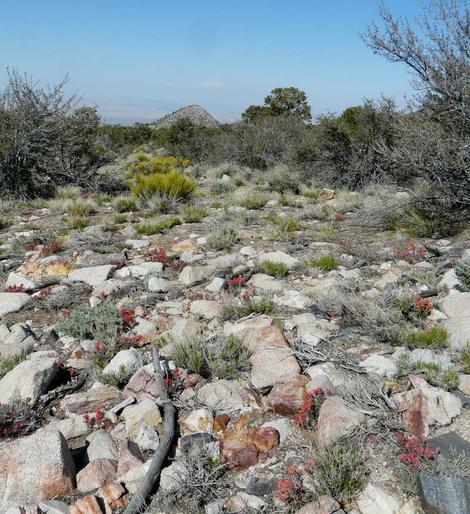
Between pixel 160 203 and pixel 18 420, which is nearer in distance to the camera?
pixel 18 420

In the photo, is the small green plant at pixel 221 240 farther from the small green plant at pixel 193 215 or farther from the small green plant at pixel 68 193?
the small green plant at pixel 68 193

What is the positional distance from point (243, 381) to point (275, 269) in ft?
7.54

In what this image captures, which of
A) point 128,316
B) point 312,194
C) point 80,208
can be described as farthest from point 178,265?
point 312,194

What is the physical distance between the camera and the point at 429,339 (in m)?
3.79

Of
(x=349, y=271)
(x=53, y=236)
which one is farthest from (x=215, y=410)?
(x=53, y=236)

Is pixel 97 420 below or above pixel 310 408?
below

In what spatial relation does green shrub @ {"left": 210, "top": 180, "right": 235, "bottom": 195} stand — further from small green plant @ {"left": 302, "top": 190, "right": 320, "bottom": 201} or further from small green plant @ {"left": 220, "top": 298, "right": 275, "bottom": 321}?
small green plant @ {"left": 220, "top": 298, "right": 275, "bottom": 321}

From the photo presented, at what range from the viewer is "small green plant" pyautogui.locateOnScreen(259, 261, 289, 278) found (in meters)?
5.77

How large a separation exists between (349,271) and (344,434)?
302cm

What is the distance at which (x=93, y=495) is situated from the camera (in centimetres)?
268

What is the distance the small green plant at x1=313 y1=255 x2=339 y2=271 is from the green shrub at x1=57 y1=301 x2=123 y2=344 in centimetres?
248

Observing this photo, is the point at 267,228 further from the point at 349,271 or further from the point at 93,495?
the point at 93,495

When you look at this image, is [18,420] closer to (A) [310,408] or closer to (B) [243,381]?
(B) [243,381]

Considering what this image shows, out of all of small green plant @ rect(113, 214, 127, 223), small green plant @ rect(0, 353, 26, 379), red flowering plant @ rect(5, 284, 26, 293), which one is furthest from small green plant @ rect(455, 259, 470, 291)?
small green plant @ rect(113, 214, 127, 223)
